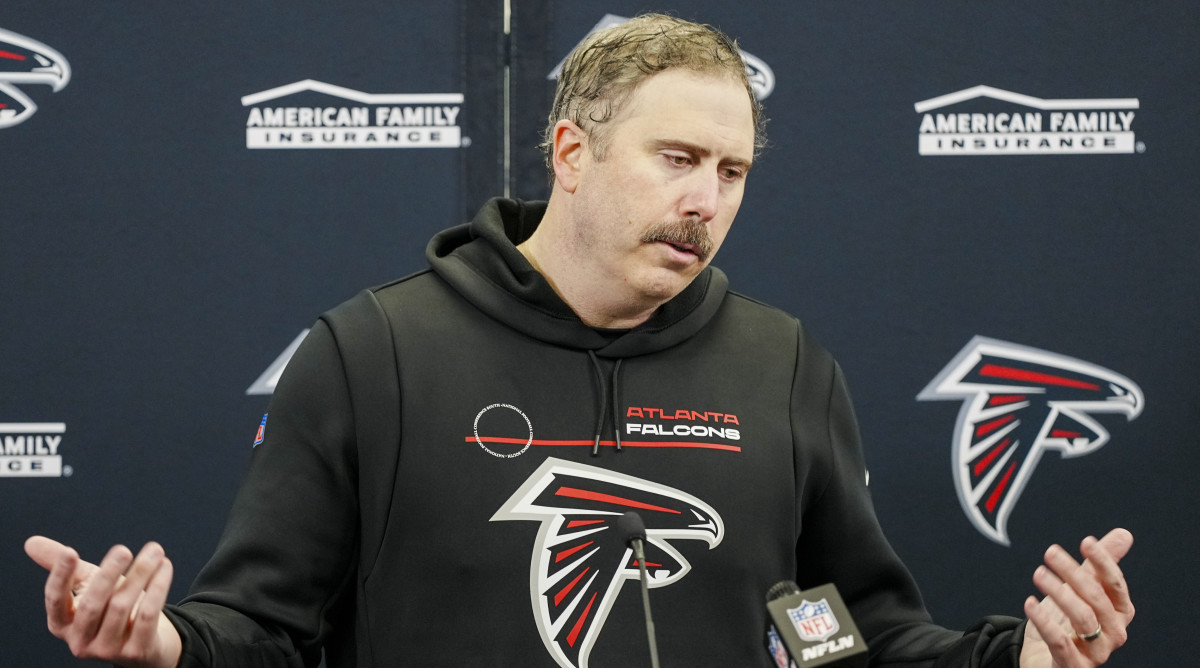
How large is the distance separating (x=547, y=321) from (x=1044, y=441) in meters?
1.27

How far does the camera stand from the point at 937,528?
245 cm

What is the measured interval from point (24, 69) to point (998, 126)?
1.97 m

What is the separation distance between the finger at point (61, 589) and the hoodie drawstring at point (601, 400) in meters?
0.68

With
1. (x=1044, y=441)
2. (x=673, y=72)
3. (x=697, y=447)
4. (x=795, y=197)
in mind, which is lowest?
(x=1044, y=441)

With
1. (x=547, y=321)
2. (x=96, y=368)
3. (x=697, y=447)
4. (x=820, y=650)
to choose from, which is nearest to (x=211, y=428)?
(x=96, y=368)

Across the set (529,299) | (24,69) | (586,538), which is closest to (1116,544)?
(586,538)

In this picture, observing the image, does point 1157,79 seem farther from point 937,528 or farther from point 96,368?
point 96,368

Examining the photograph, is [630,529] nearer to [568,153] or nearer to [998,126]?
[568,153]

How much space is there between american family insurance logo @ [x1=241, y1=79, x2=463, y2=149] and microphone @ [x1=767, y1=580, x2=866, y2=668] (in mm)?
1575

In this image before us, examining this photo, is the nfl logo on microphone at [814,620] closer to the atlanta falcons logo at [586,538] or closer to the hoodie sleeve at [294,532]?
the atlanta falcons logo at [586,538]

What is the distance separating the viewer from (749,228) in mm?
2449

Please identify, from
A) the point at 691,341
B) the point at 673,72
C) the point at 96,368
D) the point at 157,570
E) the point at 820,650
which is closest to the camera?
the point at 820,650

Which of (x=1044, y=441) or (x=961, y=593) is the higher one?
(x=1044, y=441)

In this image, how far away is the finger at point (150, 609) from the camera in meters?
1.15
